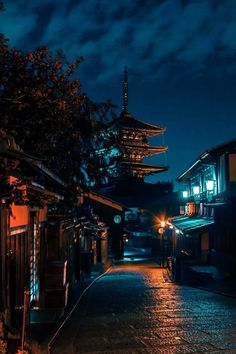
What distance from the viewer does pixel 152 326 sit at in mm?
9969

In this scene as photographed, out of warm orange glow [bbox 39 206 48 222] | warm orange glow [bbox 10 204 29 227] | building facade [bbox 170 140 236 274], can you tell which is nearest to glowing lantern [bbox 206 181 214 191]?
building facade [bbox 170 140 236 274]

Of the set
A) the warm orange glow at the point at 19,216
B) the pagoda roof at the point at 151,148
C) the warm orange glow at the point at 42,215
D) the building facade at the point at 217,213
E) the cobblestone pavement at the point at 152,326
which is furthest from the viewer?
the pagoda roof at the point at 151,148

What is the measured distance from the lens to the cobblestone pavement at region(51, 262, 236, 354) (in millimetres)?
8164

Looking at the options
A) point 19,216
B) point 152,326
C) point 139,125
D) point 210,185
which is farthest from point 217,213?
point 139,125

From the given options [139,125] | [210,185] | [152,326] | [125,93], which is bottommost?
[152,326]

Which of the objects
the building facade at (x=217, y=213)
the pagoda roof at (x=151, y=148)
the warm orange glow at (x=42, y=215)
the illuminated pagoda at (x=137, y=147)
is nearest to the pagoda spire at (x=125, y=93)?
the illuminated pagoda at (x=137, y=147)

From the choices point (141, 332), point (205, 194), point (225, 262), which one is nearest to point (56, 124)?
point (141, 332)

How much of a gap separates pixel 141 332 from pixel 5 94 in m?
7.02

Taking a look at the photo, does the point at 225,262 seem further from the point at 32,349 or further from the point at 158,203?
the point at 158,203

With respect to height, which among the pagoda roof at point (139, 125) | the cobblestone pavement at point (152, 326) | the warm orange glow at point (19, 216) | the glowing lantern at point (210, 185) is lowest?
the cobblestone pavement at point (152, 326)

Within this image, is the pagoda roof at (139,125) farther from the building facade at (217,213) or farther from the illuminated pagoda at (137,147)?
the building facade at (217,213)

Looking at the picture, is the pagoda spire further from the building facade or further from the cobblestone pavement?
the cobblestone pavement

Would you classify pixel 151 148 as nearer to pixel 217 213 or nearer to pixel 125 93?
pixel 125 93

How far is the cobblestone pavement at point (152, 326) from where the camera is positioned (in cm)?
816
